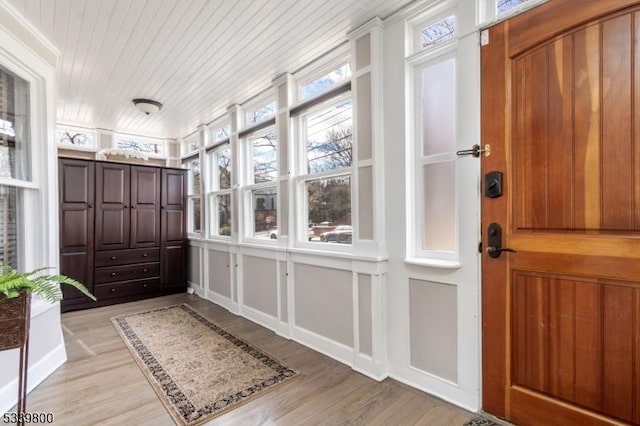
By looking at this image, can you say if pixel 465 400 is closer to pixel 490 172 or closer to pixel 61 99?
pixel 490 172

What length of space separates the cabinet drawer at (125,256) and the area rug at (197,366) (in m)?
1.10

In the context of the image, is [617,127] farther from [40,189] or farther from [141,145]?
[141,145]

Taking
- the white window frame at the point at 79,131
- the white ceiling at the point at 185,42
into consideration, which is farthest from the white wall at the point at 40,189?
the white window frame at the point at 79,131

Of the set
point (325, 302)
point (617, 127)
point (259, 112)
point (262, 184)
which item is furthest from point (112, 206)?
point (617, 127)

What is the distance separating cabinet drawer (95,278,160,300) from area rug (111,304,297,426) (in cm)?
89

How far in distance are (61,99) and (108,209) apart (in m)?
1.45

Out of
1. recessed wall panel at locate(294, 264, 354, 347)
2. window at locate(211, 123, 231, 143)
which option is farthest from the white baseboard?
window at locate(211, 123, 231, 143)

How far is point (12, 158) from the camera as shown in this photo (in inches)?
91.0

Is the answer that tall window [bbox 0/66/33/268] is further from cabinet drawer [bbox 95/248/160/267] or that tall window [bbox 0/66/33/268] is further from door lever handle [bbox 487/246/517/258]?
door lever handle [bbox 487/246/517/258]

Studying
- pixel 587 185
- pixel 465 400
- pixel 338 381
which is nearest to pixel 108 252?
pixel 338 381

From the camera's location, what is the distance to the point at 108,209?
14.4 ft

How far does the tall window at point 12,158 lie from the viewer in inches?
87.8

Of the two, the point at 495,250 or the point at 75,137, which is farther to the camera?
the point at 75,137

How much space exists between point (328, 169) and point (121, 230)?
3.39m
